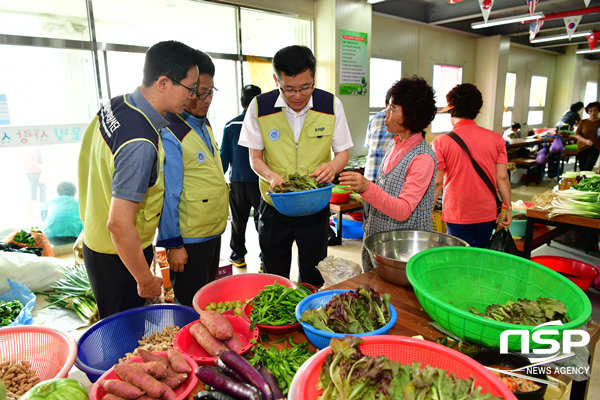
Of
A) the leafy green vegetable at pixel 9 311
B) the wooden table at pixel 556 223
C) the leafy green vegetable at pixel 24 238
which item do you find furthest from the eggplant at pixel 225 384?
the leafy green vegetable at pixel 24 238

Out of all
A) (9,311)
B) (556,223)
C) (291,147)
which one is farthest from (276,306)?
(556,223)

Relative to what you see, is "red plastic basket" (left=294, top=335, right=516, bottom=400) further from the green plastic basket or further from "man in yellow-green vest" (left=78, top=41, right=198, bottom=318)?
"man in yellow-green vest" (left=78, top=41, right=198, bottom=318)

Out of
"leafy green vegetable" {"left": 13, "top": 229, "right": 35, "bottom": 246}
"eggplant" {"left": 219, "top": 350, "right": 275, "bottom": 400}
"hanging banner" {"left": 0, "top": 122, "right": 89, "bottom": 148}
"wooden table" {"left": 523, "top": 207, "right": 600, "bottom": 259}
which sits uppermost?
"hanging banner" {"left": 0, "top": 122, "right": 89, "bottom": 148}

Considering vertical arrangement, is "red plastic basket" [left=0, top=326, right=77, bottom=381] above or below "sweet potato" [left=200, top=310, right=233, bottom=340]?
below

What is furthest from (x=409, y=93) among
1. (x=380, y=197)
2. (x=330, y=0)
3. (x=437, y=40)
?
(x=437, y=40)

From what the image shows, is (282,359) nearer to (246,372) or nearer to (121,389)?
(246,372)

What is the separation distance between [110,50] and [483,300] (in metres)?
4.96

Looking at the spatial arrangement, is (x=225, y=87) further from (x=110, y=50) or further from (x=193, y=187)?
(x=193, y=187)

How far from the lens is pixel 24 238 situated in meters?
3.92

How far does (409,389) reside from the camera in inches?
32.7

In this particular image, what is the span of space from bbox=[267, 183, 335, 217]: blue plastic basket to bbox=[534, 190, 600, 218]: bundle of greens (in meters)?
2.56

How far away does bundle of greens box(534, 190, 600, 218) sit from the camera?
3102 millimetres

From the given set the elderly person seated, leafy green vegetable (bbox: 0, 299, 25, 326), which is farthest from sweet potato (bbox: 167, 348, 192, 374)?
leafy green vegetable (bbox: 0, 299, 25, 326)

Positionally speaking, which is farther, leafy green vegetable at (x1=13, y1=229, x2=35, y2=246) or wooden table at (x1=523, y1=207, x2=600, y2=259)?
leafy green vegetable at (x1=13, y1=229, x2=35, y2=246)
